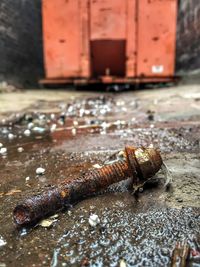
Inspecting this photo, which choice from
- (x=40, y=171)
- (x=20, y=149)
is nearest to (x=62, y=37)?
(x=20, y=149)

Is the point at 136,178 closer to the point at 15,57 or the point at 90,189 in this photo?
the point at 90,189

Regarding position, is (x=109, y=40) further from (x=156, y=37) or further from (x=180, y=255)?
(x=180, y=255)

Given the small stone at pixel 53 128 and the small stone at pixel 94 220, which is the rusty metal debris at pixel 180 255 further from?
the small stone at pixel 53 128

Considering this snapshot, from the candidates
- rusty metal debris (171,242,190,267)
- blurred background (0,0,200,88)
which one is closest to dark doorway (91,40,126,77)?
blurred background (0,0,200,88)

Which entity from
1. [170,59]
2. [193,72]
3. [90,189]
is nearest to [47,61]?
[170,59]

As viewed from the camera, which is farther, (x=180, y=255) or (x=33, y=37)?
(x=33, y=37)

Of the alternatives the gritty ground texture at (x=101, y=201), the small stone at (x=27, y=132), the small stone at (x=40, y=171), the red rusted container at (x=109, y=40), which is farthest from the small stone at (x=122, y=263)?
the red rusted container at (x=109, y=40)
